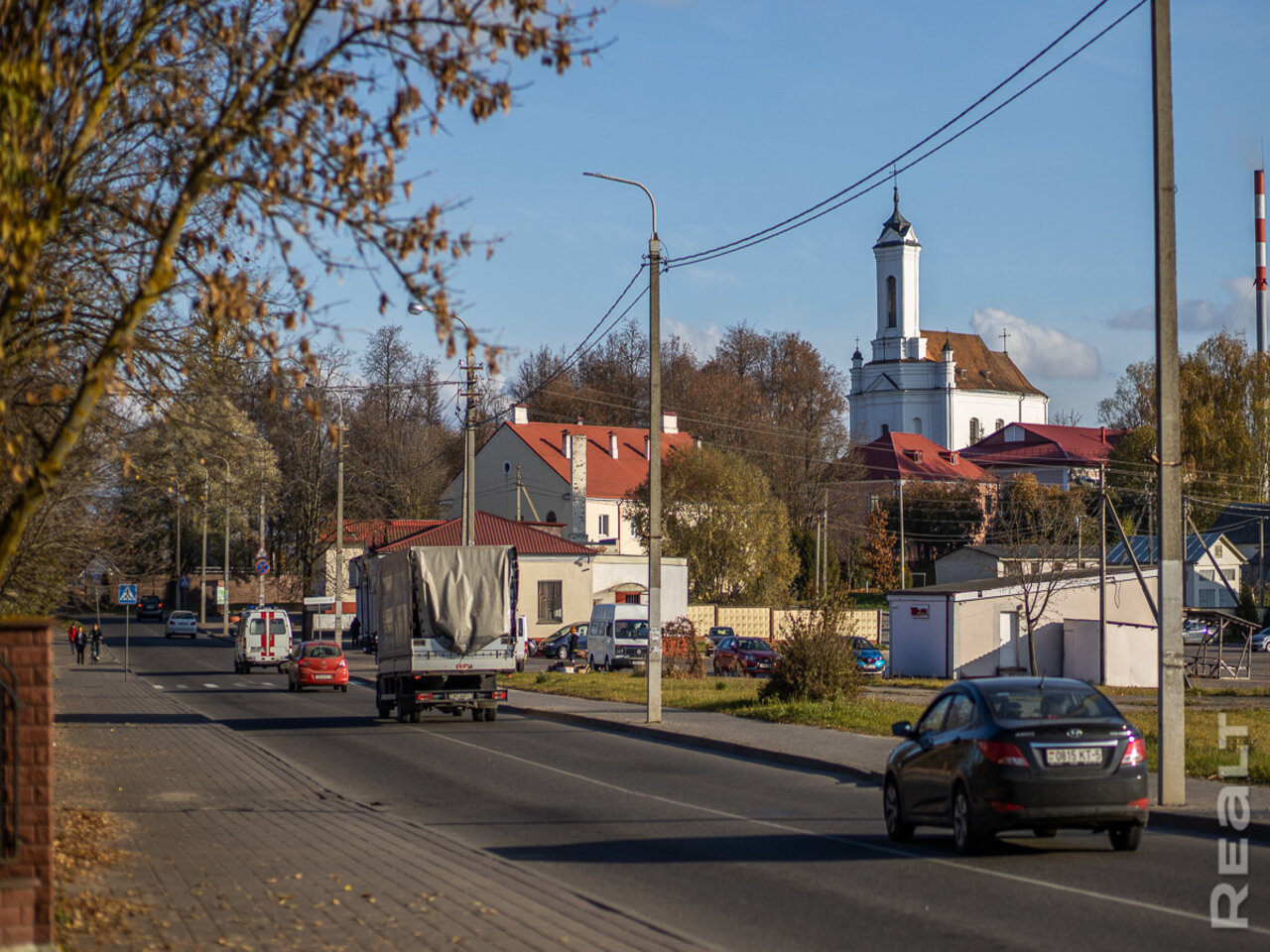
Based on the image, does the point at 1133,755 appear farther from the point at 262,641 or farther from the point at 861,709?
the point at 262,641

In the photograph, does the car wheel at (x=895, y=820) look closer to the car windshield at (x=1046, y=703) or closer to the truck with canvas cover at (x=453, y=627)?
the car windshield at (x=1046, y=703)

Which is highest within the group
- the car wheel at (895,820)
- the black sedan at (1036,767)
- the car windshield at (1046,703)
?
the car windshield at (1046,703)

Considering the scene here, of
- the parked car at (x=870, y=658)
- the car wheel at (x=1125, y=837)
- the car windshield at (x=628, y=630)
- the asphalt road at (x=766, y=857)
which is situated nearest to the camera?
the asphalt road at (x=766, y=857)

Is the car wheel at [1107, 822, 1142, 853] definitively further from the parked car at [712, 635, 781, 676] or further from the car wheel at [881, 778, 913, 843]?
the parked car at [712, 635, 781, 676]

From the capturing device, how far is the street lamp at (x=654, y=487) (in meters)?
26.1

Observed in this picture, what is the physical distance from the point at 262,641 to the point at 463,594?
1018 inches

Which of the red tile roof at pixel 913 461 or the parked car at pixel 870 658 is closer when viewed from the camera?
the parked car at pixel 870 658

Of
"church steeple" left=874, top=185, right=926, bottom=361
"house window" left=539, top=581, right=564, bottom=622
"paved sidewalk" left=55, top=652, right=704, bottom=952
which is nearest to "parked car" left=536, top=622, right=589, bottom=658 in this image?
"house window" left=539, top=581, right=564, bottom=622

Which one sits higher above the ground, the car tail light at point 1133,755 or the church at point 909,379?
the church at point 909,379

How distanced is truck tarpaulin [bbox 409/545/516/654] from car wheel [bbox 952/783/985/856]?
53.9 feet

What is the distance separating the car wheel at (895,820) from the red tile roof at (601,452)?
6996cm

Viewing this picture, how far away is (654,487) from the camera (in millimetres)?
27000

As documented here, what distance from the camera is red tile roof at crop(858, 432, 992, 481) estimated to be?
115125 millimetres

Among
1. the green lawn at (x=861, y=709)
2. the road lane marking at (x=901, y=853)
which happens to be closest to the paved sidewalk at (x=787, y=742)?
the green lawn at (x=861, y=709)
